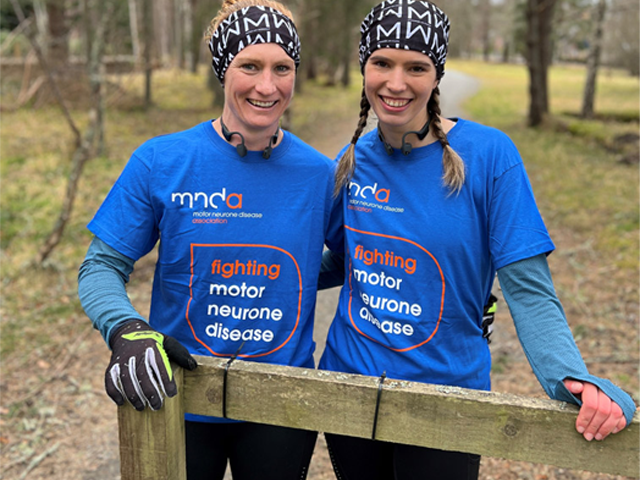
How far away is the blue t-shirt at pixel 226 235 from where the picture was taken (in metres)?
1.99

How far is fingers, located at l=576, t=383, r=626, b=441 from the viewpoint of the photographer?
1.44 m

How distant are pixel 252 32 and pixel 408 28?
53 cm

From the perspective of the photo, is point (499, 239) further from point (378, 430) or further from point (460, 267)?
point (378, 430)

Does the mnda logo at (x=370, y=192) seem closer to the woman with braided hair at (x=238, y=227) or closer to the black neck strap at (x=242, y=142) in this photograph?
the woman with braided hair at (x=238, y=227)

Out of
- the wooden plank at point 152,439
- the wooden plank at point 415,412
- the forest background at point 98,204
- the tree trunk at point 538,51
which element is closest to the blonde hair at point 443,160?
the wooden plank at point 415,412

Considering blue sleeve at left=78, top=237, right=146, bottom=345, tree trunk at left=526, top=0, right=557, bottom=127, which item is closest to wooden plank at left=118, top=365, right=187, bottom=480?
blue sleeve at left=78, top=237, right=146, bottom=345

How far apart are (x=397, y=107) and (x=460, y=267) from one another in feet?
1.86

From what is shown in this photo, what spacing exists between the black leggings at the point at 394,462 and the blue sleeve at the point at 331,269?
624 mm

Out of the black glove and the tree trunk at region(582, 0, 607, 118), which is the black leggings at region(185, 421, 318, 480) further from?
the tree trunk at region(582, 0, 607, 118)

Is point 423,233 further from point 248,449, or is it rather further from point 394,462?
point 248,449

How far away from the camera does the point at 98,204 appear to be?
8586mm

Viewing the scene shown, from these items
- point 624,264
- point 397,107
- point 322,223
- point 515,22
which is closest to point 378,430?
point 322,223

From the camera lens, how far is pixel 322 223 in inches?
84.0

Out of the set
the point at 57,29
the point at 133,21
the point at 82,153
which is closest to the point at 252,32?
the point at 82,153
